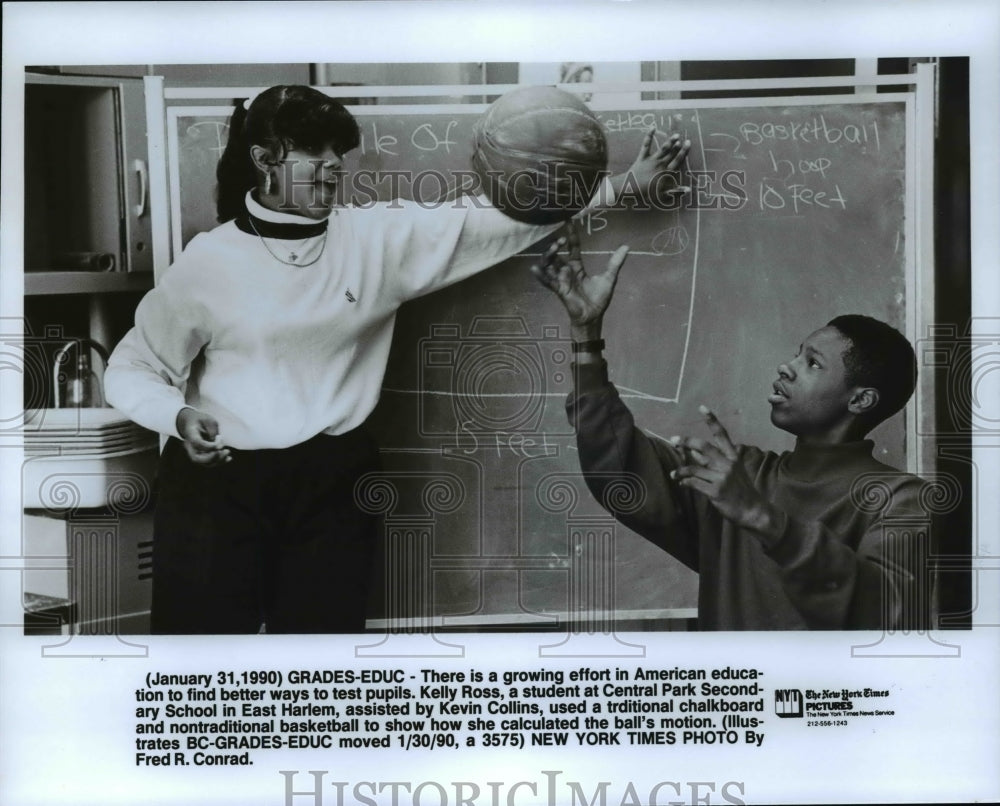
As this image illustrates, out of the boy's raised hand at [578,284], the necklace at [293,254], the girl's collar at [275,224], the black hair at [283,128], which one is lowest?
the boy's raised hand at [578,284]

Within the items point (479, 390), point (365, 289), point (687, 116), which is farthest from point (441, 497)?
point (687, 116)

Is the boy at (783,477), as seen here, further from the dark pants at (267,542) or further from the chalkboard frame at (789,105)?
the dark pants at (267,542)

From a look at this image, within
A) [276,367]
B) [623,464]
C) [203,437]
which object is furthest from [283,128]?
[623,464]

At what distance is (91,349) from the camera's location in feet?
8.45

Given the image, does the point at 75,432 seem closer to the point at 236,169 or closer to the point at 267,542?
the point at 267,542

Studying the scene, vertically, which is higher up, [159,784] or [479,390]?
[479,390]

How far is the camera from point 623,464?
2602mm

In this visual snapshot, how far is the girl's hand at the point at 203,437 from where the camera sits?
256 centimetres

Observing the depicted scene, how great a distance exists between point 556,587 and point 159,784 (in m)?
1.04

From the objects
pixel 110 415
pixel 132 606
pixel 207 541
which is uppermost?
pixel 110 415

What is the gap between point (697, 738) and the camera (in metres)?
2.57

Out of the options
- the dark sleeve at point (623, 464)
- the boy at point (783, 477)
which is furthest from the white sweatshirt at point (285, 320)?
the dark sleeve at point (623, 464)

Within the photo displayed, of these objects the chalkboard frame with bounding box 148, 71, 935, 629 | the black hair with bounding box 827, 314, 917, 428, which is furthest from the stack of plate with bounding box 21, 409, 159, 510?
the black hair with bounding box 827, 314, 917, 428

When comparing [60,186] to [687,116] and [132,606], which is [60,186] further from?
[687,116]
